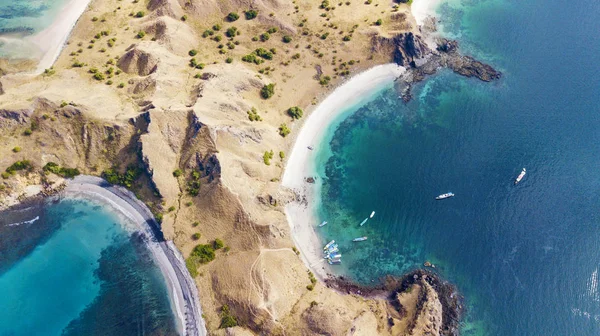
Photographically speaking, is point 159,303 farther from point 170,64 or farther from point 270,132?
point 170,64

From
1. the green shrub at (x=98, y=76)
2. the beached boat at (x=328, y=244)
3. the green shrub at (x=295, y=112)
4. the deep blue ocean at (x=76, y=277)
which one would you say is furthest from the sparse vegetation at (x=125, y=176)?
the beached boat at (x=328, y=244)

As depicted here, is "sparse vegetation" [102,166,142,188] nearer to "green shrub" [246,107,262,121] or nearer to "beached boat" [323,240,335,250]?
"green shrub" [246,107,262,121]

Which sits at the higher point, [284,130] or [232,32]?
[232,32]

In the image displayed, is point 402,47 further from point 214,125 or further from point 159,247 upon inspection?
point 159,247

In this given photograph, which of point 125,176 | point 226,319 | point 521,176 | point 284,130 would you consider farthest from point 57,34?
point 521,176

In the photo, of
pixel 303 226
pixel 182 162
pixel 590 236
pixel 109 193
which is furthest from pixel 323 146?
pixel 590 236

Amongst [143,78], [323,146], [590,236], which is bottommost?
[590,236]

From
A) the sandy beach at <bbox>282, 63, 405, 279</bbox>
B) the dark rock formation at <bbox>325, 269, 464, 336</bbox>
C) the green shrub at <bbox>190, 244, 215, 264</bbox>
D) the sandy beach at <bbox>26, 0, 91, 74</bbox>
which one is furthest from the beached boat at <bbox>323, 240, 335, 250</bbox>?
the sandy beach at <bbox>26, 0, 91, 74</bbox>
